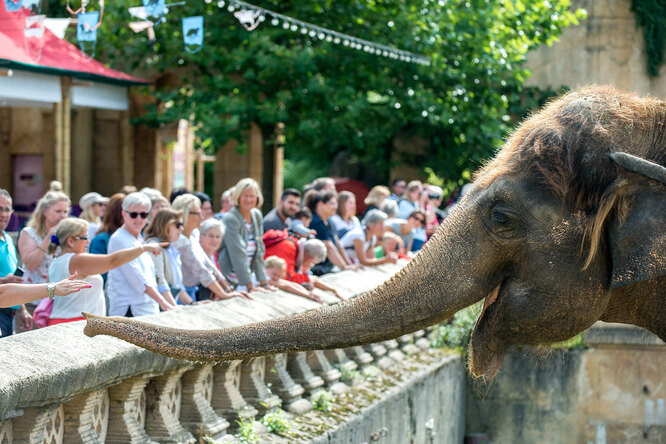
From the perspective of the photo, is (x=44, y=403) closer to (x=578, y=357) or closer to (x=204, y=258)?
(x=204, y=258)

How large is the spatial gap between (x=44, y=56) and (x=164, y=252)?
Result: 6543 millimetres

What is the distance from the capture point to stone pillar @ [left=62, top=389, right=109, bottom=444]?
16.2ft

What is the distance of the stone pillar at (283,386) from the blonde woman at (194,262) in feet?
2.24

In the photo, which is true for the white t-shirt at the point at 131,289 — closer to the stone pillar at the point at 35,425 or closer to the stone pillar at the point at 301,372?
the stone pillar at the point at 301,372

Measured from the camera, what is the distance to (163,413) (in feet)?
18.7

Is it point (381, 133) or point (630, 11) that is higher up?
point (630, 11)

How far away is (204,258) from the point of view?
8125 millimetres

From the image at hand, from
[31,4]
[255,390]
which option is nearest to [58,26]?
[31,4]

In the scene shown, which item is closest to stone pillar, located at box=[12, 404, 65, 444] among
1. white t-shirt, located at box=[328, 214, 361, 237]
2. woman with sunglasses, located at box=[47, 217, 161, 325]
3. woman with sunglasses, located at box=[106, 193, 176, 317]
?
woman with sunglasses, located at box=[47, 217, 161, 325]

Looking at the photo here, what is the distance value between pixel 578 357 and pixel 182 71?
9.64m

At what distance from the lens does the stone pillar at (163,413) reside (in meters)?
5.67

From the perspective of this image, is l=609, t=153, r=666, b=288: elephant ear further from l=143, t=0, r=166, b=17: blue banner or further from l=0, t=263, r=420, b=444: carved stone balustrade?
l=143, t=0, r=166, b=17: blue banner

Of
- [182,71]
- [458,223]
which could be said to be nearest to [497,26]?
[182,71]

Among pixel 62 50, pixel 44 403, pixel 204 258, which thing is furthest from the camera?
pixel 62 50
